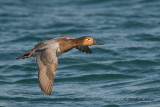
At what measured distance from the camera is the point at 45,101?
734cm

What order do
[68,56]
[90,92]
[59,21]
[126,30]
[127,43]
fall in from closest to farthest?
[90,92], [68,56], [127,43], [126,30], [59,21]

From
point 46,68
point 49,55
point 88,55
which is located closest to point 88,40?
point 49,55

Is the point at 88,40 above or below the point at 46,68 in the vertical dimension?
above

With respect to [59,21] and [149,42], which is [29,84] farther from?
[59,21]

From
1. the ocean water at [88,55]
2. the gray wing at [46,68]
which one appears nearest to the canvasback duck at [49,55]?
the gray wing at [46,68]

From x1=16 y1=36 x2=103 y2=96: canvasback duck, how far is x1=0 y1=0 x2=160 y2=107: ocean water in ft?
3.13

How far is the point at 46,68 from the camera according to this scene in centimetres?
644

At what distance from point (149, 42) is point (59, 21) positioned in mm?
3419

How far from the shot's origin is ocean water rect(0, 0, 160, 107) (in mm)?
7523

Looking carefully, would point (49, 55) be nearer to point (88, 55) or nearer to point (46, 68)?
point (46, 68)

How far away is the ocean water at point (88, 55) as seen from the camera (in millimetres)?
7523

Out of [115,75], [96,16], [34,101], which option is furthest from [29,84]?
[96,16]

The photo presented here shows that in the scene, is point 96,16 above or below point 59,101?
above

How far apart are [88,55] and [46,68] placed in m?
4.27
